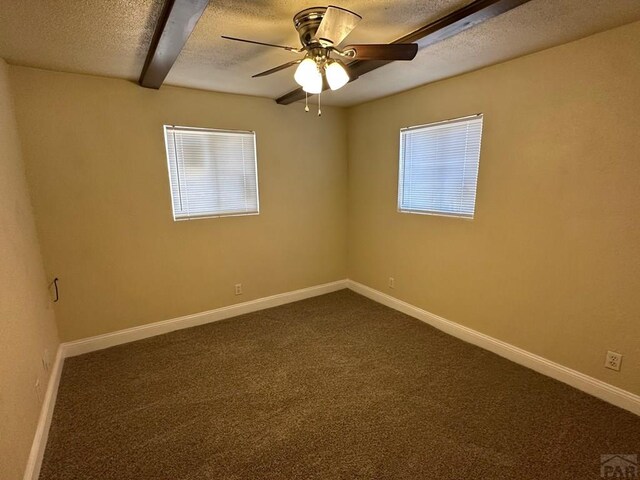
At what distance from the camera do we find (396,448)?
5.77 feet

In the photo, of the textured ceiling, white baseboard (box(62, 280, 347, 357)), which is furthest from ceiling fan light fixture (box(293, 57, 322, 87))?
white baseboard (box(62, 280, 347, 357))

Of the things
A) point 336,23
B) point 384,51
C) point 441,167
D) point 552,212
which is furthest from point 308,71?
point 552,212

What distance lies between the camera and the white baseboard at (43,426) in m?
1.59

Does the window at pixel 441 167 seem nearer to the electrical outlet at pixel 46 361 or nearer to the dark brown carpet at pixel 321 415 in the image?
the dark brown carpet at pixel 321 415

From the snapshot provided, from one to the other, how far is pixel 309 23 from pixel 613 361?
2.81 metres

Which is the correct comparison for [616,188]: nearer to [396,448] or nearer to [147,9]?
[396,448]

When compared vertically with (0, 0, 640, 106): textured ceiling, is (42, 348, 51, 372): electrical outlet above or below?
below

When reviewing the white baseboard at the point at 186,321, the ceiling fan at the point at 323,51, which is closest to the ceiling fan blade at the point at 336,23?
the ceiling fan at the point at 323,51

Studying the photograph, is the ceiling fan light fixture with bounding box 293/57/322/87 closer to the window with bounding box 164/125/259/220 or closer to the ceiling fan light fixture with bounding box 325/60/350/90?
the ceiling fan light fixture with bounding box 325/60/350/90

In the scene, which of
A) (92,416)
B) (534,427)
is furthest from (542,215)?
(92,416)

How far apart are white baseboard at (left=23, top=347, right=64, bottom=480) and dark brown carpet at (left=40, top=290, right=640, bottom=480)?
0.04 meters

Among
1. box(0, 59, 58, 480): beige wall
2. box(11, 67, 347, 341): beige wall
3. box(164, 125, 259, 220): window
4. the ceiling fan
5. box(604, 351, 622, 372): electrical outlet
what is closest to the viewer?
box(0, 59, 58, 480): beige wall

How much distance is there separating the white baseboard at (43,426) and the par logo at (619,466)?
9.52 feet

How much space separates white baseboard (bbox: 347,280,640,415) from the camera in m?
2.04
